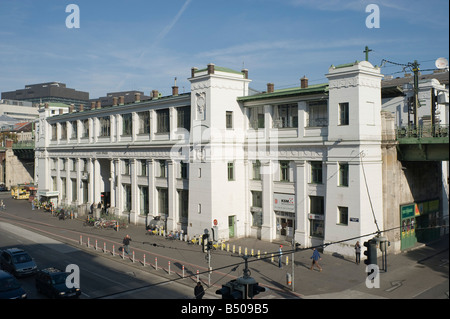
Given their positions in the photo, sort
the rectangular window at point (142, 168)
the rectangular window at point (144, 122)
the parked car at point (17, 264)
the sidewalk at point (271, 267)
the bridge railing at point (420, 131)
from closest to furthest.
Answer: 1. the sidewalk at point (271, 267)
2. the parked car at point (17, 264)
3. the bridge railing at point (420, 131)
4. the rectangular window at point (144, 122)
5. the rectangular window at point (142, 168)

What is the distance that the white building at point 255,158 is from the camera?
32094 millimetres

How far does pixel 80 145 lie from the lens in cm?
5984

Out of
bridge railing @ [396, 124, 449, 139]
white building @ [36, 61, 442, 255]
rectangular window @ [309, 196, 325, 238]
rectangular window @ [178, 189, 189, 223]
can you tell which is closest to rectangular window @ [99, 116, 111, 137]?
white building @ [36, 61, 442, 255]

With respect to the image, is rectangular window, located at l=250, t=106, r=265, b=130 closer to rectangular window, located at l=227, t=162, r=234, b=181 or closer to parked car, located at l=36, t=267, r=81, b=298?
rectangular window, located at l=227, t=162, r=234, b=181

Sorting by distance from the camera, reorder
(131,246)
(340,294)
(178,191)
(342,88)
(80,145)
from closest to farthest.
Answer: (340,294)
(342,88)
(131,246)
(178,191)
(80,145)

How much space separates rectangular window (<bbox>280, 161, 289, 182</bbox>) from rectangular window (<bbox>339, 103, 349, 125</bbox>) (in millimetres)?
6715

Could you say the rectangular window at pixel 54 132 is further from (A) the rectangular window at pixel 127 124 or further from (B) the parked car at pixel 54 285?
(B) the parked car at pixel 54 285

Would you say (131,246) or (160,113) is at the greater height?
(160,113)

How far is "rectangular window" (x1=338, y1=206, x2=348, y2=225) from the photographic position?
32469 mm

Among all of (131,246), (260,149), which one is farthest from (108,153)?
(260,149)

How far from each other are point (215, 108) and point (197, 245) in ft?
41.3

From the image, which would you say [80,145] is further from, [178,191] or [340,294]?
[340,294]

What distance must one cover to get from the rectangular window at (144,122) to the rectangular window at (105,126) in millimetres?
7561

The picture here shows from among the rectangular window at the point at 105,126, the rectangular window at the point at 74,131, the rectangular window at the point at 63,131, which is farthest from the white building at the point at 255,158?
the rectangular window at the point at 63,131
